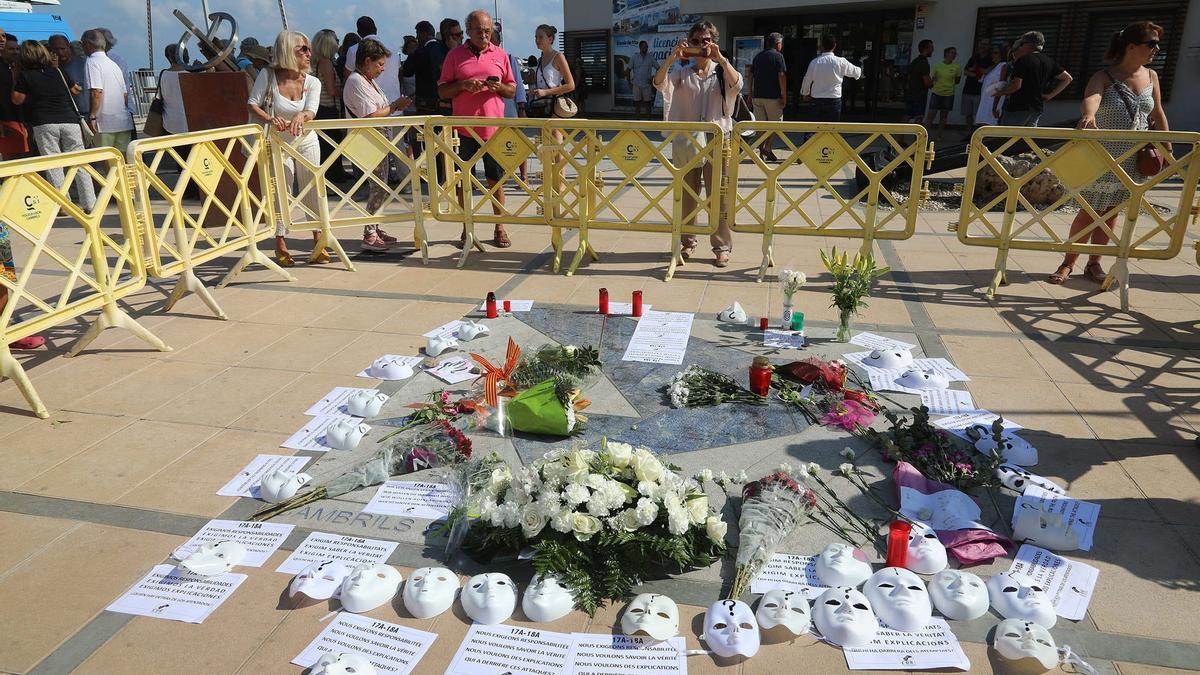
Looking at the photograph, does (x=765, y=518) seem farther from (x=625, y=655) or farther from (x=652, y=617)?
(x=625, y=655)

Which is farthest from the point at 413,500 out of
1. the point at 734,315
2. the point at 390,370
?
the point at 734,315

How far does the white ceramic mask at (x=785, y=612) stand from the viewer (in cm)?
298

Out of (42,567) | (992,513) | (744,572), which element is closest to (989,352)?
(992,513)

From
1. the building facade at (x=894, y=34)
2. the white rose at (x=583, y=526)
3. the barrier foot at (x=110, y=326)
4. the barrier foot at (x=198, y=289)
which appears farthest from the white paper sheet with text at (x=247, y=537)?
the building facade at (x=894, y=34)

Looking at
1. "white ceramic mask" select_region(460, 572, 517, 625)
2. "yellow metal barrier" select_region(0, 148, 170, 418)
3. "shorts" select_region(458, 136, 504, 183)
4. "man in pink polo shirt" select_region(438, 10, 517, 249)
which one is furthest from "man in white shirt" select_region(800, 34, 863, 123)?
"white ceramic mask" select_region(460, 572, 517, 625)

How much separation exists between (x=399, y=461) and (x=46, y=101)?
8.78 metres

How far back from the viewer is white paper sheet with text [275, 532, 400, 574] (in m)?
3.47

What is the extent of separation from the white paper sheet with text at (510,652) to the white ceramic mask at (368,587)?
0.42m

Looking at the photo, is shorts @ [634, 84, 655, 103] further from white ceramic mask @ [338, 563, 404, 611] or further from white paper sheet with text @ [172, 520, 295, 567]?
white ceramic mask @ [338, 563, 404, 611]

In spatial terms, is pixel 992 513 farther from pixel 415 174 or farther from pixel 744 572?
pixel 415 174

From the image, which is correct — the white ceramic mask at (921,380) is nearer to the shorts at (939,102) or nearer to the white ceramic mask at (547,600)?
the white ceramic mask at (547,600)

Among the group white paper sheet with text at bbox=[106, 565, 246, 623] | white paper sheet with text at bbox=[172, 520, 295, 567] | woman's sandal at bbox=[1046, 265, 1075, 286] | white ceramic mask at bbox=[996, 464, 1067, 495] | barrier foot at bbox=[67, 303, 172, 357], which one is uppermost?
barrier foot at bbox=[67, 303, 172, 357]

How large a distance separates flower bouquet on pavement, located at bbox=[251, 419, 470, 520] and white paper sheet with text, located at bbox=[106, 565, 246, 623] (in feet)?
1.57

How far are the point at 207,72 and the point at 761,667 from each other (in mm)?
9984
